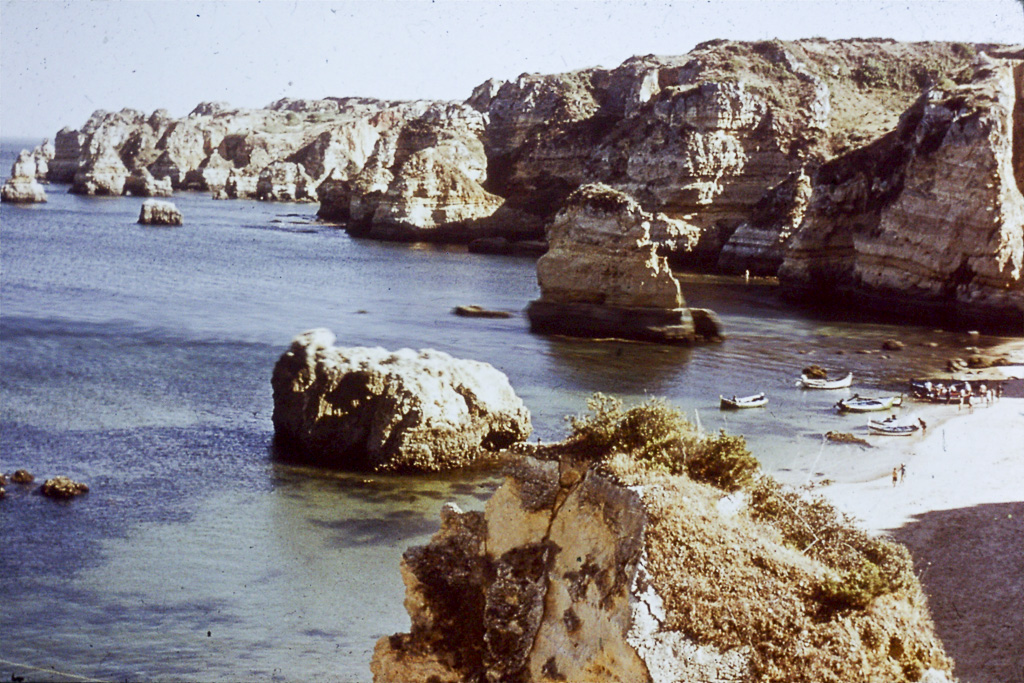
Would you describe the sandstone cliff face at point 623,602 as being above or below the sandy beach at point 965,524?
above

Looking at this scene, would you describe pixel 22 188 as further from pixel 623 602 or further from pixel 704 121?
pixel 623 602

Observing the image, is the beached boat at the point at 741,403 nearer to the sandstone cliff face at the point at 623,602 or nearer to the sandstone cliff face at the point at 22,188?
the sandstone cliff face at the point at 623,602

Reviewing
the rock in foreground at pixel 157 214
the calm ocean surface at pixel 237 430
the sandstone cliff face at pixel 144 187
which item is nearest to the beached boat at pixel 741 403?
the calm ocean surface at pixel 237 430

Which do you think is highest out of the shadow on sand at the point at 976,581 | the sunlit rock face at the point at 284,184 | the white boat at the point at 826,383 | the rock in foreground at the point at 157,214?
the sunlit rock face at the point at 284,184

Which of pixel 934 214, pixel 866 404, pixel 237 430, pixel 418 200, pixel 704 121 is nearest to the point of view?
pixel 237 430

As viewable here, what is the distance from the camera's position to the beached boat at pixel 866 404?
36.5 meters

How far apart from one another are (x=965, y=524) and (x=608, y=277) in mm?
30615

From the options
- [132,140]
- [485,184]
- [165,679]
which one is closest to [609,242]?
[165,679]

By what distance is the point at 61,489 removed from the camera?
25250 millimetres

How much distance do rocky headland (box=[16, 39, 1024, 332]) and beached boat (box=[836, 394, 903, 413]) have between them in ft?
79.7

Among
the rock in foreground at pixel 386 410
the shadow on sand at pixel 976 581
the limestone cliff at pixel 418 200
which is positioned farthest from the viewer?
the limestone cliff at pixel 418 200

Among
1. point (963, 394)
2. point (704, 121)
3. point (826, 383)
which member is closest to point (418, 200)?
point (704, 121)

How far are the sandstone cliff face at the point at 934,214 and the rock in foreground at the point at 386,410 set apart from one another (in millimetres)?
40046

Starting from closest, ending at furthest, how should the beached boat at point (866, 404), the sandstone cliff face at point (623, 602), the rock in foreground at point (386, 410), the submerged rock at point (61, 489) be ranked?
the sandstone cliff face at point (623, 602) → the submerged rock at point (61, 489) → the rock in foreground at point (386, 410) → the beached boat at point (866, 404)
